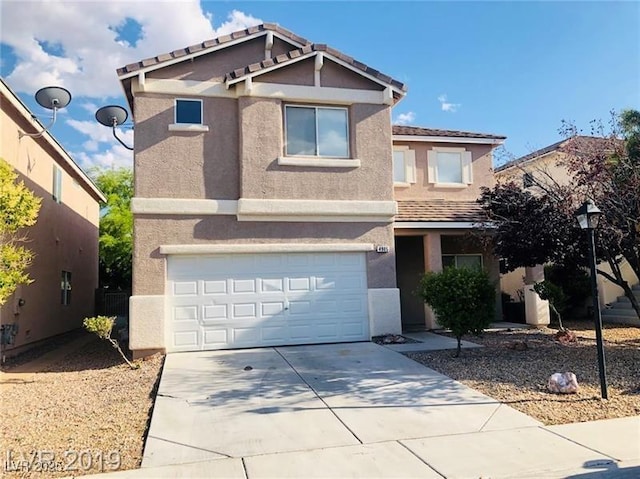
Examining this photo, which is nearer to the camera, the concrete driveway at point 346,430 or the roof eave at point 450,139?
the concrete driveway at point 346,430

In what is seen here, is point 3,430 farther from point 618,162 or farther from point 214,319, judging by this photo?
point 618,162

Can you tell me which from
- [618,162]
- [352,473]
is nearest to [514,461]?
[352,473]

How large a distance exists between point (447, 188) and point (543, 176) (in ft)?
14.8

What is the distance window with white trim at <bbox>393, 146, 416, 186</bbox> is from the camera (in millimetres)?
17266

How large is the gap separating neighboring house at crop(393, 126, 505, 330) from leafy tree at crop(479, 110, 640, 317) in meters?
2.55

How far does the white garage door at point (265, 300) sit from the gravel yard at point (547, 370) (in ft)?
8.71

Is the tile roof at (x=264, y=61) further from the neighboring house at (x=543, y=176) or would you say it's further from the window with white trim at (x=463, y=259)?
the window with white trim at (x=463, y=259)

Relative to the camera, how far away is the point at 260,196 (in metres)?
12.6

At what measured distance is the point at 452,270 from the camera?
432 inches

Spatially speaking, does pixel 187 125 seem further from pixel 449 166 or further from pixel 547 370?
pixel 547 370

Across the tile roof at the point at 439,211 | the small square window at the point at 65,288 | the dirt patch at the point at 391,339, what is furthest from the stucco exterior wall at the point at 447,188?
the small square window at the point at 65,288

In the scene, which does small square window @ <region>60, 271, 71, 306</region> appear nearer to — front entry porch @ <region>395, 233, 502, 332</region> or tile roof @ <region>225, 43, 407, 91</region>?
tile roof @ <region>225, 43, 407, 91</region>

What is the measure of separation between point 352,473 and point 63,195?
16823 mm

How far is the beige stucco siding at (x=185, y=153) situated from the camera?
1214cm
